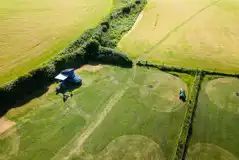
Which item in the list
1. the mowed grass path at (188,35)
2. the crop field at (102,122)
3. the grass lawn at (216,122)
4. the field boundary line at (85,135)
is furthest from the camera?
the mowed grass path at (188,35)

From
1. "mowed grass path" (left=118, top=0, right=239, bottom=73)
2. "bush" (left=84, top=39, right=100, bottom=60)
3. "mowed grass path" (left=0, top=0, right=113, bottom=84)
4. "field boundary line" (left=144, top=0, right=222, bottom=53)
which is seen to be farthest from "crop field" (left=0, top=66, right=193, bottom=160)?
"field boundary line" (left=144, top=0, right=222, bottom=53)

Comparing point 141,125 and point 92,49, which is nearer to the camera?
point 141,125

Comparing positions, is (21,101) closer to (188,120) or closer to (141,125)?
(141,125)

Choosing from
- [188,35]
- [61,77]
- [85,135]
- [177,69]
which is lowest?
[85,135]

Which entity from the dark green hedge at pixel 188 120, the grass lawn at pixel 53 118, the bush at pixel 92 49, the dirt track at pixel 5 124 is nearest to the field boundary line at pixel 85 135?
the grass lawn at pixel 53 118

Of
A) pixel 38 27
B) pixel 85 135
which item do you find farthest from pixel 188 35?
pixel 85 135

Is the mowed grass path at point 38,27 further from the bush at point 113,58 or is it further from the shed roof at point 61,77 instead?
the bush at point 113,58

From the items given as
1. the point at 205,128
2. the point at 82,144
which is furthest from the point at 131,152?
the point at 205,128
